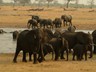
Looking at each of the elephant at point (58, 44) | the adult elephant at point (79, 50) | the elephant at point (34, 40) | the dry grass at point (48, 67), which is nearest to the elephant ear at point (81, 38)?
the adult elephant at point (79, 50)

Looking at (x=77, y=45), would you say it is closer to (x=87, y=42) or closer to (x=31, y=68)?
(x=87, y=42)

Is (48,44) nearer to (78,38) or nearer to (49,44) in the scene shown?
(49,44)

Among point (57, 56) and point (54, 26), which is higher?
point (57, 56)

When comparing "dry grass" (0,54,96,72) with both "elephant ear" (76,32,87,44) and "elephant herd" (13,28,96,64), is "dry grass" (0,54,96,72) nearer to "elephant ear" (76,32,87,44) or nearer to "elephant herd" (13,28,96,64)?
"elephant herd" (13,28,96,64)

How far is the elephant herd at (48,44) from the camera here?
1650 centimetres

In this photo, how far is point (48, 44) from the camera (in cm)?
1788

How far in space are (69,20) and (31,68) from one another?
33.2 metres

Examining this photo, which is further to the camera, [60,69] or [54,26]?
[54,26]

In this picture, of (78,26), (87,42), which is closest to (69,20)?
(78,26)

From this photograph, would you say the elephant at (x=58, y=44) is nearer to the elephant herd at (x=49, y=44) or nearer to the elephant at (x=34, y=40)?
the elephant herd at (x=49, y=44)

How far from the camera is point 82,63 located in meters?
16.5

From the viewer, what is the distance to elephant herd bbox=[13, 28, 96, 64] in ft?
54.1

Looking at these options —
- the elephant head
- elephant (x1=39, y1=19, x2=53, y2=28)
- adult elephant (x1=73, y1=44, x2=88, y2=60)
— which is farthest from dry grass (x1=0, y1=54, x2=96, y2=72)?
elephant (x1=39, y1=19, x2=53, y2=28)

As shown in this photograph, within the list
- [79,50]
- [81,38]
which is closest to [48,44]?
[79,50]
